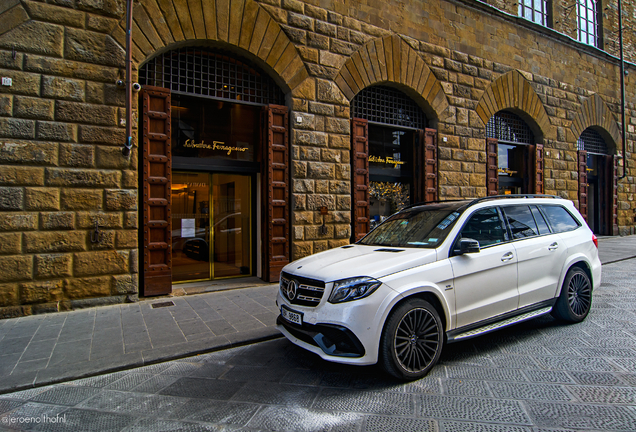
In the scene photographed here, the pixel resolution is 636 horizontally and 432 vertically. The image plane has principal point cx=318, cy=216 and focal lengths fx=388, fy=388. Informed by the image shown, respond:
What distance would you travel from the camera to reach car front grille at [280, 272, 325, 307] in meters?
3.75

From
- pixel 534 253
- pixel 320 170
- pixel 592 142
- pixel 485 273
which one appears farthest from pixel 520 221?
pixel 592 142

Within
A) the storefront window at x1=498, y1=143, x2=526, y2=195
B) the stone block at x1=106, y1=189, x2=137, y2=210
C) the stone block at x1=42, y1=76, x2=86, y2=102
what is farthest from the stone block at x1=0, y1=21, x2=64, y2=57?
the storefront window at x1=498, y1=143, x2=526, y2=195

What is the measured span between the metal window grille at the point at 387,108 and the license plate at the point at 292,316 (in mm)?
6944

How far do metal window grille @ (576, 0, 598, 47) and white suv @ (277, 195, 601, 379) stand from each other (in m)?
14.1

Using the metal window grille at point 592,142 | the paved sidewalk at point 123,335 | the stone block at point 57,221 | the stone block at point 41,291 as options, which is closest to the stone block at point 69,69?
the stone block at point 57,221

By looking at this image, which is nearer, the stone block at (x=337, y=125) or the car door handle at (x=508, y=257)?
the car door handle at (x=508, y=257)

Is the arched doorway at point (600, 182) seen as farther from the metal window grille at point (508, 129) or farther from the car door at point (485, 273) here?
the car door at point (485, 273)

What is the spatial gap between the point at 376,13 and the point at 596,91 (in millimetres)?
11180

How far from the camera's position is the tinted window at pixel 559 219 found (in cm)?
535

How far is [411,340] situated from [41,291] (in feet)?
19.2

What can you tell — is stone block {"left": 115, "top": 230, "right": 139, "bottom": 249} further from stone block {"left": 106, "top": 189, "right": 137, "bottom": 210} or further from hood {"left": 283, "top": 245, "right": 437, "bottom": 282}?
hood {"left": 283, "top": 245, "right": 437, "bottom": 282}

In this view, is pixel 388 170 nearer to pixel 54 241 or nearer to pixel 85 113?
pixel 85 113

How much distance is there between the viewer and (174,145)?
7.93m

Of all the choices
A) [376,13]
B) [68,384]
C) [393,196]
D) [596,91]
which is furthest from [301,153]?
[596,91]
